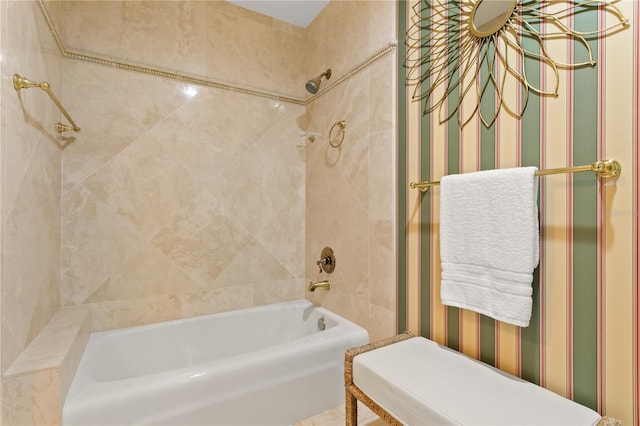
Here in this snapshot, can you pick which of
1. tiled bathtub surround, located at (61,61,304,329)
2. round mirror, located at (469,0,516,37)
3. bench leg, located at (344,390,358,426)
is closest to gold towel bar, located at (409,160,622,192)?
round mirror, located at (469,0,516,37)

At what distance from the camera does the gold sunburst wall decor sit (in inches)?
40.7

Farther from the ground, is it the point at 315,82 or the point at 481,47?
the point at 315,82

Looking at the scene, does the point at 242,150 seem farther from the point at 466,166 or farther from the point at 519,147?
the point at 519,147

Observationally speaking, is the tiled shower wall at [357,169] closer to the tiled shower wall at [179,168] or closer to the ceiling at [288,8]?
the ceiling at [288,8]

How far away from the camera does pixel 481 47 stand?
4.10 ft

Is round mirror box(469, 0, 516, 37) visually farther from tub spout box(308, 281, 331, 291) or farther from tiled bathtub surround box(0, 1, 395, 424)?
tub spout box(308, 281, 331, 291)

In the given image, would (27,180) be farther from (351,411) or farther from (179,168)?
(351,411)

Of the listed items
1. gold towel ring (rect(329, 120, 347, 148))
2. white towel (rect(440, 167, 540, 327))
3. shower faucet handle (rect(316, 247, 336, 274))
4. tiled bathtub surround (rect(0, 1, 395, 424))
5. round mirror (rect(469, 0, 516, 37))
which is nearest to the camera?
white towel (rect(440, 167, 540, 327))

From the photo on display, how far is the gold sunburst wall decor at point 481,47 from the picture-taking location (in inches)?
40.7

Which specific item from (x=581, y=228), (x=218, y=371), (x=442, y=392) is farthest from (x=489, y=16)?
(x=218, y=371)

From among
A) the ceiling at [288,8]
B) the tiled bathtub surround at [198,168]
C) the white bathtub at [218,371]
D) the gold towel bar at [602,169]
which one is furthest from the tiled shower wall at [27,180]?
the gold towel bar at [602,169]

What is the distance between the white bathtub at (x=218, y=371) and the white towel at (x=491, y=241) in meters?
0.76

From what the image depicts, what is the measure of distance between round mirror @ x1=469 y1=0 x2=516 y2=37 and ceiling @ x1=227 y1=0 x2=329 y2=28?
120cm

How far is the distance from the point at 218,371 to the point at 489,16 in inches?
70.0
